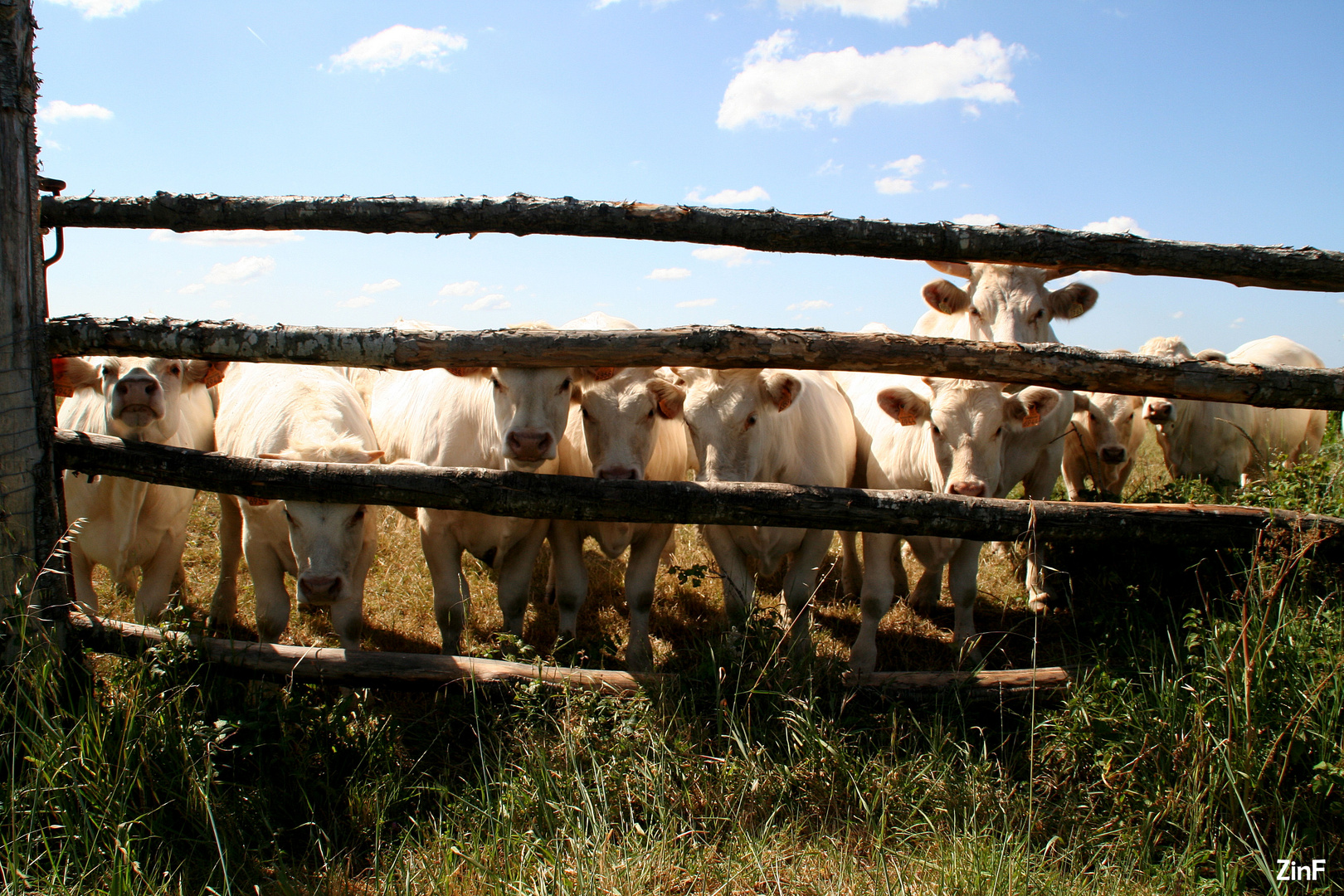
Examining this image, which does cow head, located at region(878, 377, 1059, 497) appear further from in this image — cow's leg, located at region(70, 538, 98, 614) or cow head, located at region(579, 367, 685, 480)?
cow's leg, located at region(70, 538, 98, 614)

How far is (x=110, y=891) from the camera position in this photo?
8.30 feet

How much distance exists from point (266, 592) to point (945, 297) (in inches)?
213

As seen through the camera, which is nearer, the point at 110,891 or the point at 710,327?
the point at 110,891

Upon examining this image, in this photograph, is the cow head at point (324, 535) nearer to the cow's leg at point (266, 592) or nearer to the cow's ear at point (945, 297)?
the cow's leg at point (266, 592)

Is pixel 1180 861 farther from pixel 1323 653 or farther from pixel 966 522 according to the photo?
pixel 966 522

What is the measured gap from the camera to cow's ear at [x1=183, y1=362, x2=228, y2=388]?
4.93 meters

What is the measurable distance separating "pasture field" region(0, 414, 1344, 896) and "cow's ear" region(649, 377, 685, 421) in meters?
1.56

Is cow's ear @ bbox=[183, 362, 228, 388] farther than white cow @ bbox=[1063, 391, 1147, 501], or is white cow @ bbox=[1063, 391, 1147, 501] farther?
white cow @ bbox=[1063, 391, 1147, 501]

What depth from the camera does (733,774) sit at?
3227mm

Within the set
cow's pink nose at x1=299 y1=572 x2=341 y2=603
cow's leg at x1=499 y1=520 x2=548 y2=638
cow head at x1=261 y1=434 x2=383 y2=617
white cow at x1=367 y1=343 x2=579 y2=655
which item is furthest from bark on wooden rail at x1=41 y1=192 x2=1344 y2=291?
cow's leg at x1=499 y1=520 x2=548 y2=638

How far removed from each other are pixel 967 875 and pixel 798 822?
635 millimetres

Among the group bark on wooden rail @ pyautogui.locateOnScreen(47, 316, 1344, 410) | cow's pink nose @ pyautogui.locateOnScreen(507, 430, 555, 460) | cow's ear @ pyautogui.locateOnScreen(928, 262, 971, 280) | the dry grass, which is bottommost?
the dry grass

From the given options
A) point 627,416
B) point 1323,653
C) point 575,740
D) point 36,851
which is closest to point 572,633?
point 627,416

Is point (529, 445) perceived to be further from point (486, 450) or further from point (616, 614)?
point (616, 614)
